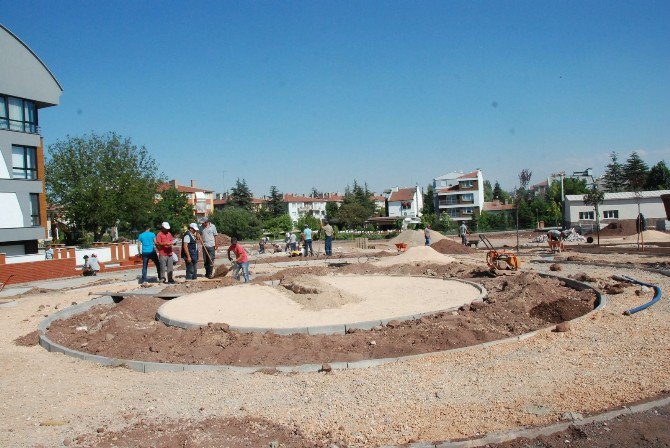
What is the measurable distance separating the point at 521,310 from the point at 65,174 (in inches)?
2173

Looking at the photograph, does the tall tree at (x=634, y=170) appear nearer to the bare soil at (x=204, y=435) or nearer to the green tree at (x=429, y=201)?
the green tree at (x=429, y=201)

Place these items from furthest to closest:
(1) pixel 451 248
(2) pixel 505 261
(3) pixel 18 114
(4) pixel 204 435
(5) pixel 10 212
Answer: (3) pixel 18 114, (1) pixel 451 248, (5) pixel 10 212, (2) pixel 505 261, (4) pixel 204 435

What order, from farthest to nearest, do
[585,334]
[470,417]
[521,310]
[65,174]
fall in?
[65,174]
[521,310]
[585,334]
[470,417]

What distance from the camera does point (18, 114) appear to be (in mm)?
29766

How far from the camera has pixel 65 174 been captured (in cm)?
5647

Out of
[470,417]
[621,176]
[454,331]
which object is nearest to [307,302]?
[454,331]

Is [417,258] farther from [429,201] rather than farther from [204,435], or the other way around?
[429,201]

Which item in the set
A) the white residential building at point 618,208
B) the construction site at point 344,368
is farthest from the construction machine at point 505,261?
the white residential building at point 618,208

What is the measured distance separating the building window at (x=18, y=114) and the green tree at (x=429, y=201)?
71474 millimetres

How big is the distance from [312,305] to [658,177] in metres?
77.9

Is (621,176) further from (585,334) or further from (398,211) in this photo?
(585,334)

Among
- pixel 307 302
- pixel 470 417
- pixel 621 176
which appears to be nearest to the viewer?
pixel 470 417

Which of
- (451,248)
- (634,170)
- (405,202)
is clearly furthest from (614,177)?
(451,248)

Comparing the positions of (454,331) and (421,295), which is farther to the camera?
(421,295)
